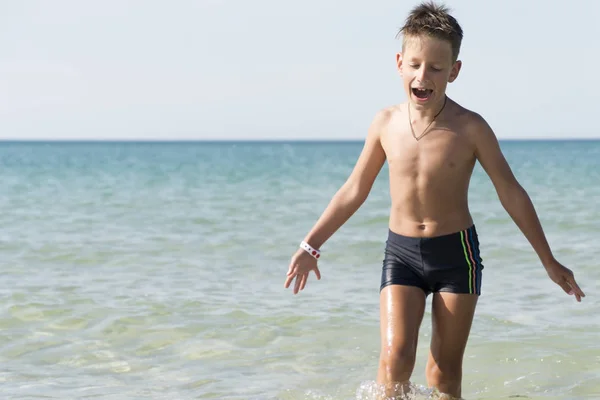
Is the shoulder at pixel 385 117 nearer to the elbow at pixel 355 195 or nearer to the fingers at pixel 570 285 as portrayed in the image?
the elbow at pixel 355 195

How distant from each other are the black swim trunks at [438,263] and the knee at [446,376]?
13.4 inches

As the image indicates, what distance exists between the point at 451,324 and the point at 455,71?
3.56 feet

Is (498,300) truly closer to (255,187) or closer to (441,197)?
(441,197)

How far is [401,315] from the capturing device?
3787 mm

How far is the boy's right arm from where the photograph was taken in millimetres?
4020

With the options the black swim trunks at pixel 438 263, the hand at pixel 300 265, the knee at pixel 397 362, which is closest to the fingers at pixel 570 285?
the black swim trunks at pixel 438 263

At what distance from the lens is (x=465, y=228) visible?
3.89 meters

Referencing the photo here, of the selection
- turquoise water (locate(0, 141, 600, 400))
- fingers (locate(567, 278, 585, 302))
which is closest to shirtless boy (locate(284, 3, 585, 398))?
fingers (locate(567, 278, 585, 302))

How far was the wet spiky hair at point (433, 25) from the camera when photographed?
3.73 meters

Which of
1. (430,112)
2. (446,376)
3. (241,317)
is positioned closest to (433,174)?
(430,112)

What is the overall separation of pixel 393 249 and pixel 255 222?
9664mm

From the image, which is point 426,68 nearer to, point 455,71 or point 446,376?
point 455,71

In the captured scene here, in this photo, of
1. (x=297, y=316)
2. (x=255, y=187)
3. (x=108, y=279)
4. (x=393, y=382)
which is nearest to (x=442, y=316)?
(x=393, y=382)

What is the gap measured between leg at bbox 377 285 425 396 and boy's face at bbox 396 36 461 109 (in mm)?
830
